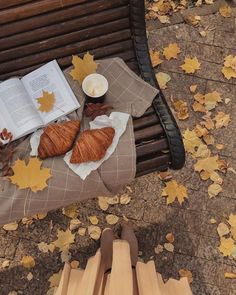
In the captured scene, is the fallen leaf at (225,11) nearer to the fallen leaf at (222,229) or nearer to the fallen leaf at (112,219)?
the fallen leaf at (222,229)

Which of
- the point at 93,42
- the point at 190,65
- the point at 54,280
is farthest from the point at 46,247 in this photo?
the point at 190,65

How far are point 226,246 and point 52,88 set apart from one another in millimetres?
1666

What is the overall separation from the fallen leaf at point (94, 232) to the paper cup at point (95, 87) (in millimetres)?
1021

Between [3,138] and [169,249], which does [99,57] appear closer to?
[3,138]

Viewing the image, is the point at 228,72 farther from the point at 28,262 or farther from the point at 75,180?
the point at 28,262

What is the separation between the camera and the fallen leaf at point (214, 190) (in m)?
3.28

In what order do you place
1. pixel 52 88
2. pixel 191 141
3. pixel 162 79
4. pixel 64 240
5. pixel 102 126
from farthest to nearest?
pixel 162 79
pixel 191 141
pixel 64 240
pixel 52 88
pixel 102 126

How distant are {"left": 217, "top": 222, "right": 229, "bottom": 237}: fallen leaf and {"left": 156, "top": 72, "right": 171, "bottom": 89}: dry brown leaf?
1.21 m

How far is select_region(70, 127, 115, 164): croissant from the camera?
2.39 metres

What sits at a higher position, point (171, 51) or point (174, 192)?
point (171, 51)

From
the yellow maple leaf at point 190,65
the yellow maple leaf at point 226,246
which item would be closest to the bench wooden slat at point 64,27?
the yellow maple leaf at point 190,65

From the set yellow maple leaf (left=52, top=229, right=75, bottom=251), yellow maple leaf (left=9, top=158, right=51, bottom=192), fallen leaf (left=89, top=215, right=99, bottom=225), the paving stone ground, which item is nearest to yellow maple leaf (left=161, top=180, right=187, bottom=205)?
the paving stone ground

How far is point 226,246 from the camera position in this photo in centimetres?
313

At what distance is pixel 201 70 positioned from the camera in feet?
12.1
